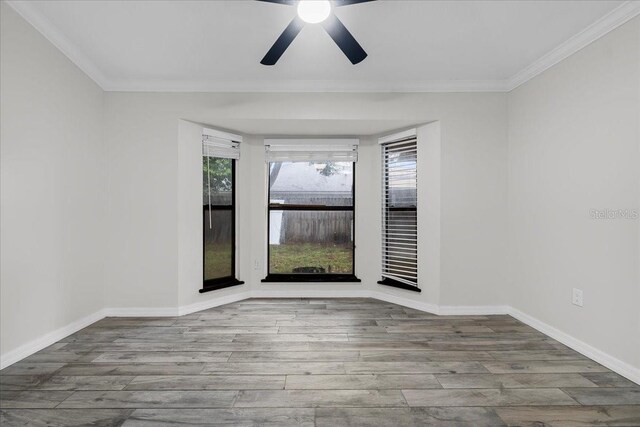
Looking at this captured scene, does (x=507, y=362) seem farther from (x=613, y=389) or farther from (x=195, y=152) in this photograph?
(x=195, y=152)

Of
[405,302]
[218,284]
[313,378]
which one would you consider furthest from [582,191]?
[218,284]

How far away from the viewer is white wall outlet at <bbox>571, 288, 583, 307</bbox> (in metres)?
2.57

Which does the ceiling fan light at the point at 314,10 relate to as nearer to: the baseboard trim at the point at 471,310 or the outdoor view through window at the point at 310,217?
the outdoor view through window at the point at 310,217

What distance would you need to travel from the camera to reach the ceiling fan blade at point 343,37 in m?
1.94

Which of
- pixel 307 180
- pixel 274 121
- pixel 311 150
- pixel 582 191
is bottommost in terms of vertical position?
pixel 582 191

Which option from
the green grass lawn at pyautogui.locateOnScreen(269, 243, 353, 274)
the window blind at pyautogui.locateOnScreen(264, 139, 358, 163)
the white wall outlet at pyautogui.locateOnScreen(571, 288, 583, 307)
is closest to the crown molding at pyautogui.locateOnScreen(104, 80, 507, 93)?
the window blind at pyautogui.locateOnScreen(264, 139, 358, 163)

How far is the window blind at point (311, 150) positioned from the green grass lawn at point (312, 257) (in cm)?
111

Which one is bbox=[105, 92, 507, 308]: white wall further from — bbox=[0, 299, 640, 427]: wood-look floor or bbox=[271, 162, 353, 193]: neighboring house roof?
bbox=[271, 162, 353, 193]: neighboring house roof

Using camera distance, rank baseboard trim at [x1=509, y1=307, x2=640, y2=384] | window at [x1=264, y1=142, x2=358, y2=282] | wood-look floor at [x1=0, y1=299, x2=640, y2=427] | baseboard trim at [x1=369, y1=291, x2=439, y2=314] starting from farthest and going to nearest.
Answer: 1. window at [x1=264, y1=142, x2=358, y2=282]
2. baseboard trim at [x1=369, y1=291, x2=439, y2=314]
3. baseboard trim at [x1=509, y1=307, x2=640, y2=384]
4. wood-look floor at [x1=0, y1=299, x2=640, y2=427]

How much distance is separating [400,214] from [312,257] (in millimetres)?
1250

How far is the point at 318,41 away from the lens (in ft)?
8.70

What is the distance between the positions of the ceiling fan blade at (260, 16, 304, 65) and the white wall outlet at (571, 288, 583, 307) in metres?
2.84

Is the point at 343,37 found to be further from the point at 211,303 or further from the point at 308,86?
the point at 211,303

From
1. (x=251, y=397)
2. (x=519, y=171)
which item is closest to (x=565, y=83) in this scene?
(x=519, y=171)
